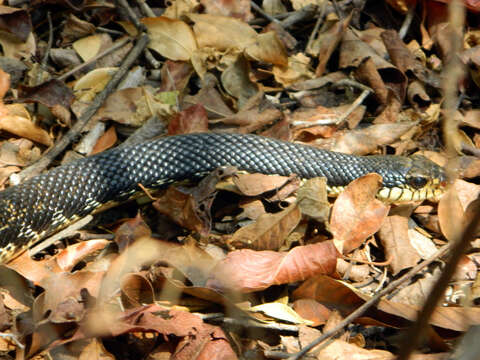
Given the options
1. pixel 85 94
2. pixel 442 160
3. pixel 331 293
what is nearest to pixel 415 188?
pixel 442 160

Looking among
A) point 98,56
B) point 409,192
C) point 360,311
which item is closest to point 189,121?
point 98,56

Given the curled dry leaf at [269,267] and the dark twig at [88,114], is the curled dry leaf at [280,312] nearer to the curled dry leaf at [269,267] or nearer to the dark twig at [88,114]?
the curled dry leaf at [269,267]

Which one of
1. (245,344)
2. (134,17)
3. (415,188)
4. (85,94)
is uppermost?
(134,17)

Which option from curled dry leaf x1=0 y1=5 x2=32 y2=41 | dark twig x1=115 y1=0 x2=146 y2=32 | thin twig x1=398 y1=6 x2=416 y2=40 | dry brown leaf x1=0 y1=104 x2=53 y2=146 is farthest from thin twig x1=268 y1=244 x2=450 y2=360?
curled dry leaf x1=0 y1=5 x2=32 y2=41

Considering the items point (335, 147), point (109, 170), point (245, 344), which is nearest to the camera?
point (245, 344)

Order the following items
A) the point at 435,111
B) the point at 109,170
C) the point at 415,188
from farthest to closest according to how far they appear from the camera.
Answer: the point at 435,111 → the point at 415,188 → the point at 109,170

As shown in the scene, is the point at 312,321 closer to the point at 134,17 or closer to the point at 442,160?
the point at 442,160
